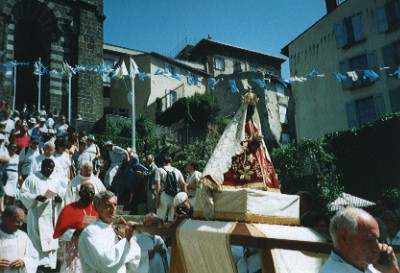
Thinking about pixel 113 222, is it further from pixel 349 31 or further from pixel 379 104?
pixel 349 31

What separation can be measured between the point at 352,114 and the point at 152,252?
70.9ft

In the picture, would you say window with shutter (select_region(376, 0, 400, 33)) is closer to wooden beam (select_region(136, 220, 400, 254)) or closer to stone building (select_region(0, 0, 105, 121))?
stone building (select_region(0, 0, 105, 121))

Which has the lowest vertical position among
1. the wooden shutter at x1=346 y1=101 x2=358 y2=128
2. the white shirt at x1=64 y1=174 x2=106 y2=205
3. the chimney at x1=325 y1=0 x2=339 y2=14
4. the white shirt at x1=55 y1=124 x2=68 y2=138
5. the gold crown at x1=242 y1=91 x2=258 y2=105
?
the white shirt at x1=64 y1=174 x2=106 y2=205

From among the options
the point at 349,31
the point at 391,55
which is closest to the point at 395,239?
the point at 391,55

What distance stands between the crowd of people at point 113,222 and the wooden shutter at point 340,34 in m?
18.3

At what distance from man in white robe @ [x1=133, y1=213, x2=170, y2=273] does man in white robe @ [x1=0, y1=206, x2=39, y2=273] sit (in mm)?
1414

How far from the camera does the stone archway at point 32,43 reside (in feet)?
82.2

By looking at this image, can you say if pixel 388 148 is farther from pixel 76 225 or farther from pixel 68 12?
pixel 68 12

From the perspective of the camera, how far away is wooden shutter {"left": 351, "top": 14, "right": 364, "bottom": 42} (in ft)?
80.0

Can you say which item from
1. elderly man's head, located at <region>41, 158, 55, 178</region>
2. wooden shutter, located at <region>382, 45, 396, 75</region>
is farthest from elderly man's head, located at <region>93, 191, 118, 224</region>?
wooden shutter, located at <region>382, 45, 396, 75</region>

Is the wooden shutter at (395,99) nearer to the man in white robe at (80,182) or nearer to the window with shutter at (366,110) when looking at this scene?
the window with shutter at (366,110)

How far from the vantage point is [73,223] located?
5.75 m

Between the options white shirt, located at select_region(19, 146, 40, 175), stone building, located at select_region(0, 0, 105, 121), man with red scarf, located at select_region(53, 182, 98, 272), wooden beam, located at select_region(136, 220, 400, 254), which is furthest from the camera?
stone building, located at select_region(0, 0, 105, 121)

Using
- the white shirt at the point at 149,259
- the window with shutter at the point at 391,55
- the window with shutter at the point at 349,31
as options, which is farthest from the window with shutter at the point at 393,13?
the white shirt at the point at 149,259
